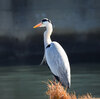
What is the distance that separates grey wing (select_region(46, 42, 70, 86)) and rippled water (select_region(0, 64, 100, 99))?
64.1 inches

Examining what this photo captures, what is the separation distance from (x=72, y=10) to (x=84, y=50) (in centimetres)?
147

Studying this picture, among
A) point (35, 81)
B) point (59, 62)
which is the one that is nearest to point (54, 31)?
point (35, 81)

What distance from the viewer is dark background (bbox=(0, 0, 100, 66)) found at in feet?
66.7

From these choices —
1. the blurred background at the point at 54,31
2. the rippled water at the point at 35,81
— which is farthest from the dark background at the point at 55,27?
the rippled water at the point at 35,81

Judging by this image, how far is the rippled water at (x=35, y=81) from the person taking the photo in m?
13.6

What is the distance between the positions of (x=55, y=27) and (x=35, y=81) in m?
5.39

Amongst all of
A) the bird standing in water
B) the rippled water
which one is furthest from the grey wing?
the rippled water

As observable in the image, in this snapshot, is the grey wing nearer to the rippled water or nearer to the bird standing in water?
the bird standing in water

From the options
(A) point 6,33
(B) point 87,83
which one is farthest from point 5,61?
(B) point 87,83

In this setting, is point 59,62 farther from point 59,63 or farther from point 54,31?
point 54,31

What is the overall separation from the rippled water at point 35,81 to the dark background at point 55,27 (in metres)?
1.78

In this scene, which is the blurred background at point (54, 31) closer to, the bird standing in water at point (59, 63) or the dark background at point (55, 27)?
the dark background at point (55, 27)

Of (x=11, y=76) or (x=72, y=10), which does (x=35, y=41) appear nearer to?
(x=72, y=10)

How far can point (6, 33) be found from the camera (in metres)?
20.3
